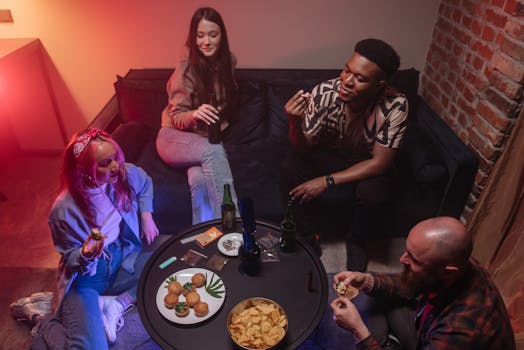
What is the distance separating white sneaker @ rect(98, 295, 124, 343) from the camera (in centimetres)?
177

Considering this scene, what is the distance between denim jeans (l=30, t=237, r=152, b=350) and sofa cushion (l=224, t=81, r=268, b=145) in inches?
42.9

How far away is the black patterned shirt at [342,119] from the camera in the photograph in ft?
6.48

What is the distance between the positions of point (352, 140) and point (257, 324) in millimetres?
1170

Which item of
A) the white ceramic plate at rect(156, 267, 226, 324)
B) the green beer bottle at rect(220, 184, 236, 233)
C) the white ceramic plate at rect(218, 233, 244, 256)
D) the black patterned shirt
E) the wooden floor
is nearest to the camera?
the white ceramic plate at rect(156, 267, 226, 324)

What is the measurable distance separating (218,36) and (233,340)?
1.57 m

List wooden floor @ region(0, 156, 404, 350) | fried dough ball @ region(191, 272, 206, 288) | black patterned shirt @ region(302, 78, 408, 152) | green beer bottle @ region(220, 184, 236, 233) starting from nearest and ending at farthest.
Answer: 1. fried dough ball @ region(191, 272, 206, 288)
2. green beer bottle @ region(220, 184, 236, 233)
3. black patterned shirt @ region(302, 78, 408, 152)
4. wooden floor @ region(0, 156, 404, 350)

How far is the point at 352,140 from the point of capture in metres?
2.17

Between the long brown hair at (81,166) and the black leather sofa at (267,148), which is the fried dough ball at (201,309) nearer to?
the long brown hair at (81,166)

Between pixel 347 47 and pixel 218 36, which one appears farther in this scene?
pixel 347 47

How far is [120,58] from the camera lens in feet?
9.23

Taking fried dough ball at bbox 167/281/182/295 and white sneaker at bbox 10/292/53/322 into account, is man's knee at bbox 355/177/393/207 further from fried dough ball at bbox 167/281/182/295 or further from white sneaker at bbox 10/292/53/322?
white sneaker at bbox 10/292/53/322

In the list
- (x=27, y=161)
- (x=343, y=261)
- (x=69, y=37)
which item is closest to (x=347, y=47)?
(x=343, y=261)

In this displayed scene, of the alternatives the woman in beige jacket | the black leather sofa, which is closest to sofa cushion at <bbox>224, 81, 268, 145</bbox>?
the black leather sofa

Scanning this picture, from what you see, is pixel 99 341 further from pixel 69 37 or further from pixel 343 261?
pixel 69 37
